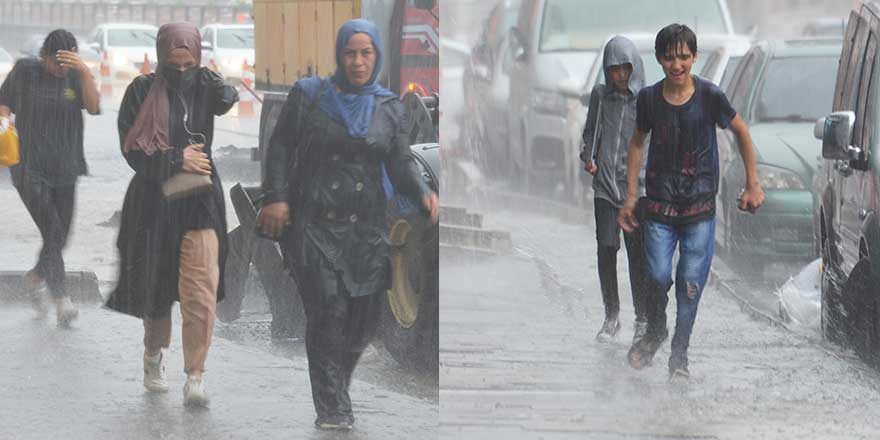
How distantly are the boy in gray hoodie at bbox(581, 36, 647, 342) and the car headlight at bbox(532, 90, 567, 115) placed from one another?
34 centimetres

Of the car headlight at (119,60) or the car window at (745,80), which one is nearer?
the car headlight at (119,60)

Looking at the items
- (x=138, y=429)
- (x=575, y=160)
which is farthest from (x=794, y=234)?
(x=138, y=429)

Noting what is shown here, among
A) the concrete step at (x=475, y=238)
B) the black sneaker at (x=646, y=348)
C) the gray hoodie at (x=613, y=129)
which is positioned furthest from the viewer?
the concrete step at (x=475, y=238)

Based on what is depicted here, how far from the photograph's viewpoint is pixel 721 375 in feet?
25.4

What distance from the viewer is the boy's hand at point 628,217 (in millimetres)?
7737

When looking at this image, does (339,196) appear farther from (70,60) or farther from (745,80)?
(745,80)

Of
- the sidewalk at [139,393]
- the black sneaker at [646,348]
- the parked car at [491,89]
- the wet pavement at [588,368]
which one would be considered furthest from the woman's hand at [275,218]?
the black sneaker at [646,348]

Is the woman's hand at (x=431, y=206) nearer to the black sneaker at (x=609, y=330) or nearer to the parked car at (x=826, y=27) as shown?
the black sneaker at (x=609, y=330)

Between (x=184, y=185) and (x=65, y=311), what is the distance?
54cm

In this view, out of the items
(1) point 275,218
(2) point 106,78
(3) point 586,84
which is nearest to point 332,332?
(1) point 275,218

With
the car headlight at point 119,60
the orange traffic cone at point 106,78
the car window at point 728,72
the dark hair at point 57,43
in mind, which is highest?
the dark hair at point 57,43

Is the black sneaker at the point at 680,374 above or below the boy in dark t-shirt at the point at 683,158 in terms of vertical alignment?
below

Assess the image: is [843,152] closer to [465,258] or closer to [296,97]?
[465,258]

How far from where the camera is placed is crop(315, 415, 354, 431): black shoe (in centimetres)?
614
